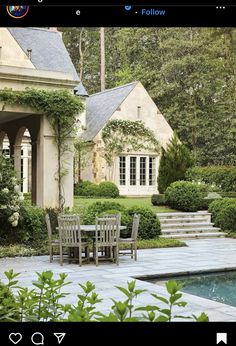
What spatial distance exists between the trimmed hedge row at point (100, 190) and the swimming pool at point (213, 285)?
45.9 ft

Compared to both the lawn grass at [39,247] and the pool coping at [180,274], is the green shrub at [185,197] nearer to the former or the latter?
the lawn grass at [39,247]

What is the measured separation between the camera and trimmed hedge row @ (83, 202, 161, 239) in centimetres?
1239

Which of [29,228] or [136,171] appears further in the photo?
[136,171]

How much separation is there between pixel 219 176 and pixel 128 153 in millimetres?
5030

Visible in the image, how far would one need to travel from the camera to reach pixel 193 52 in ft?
93.5

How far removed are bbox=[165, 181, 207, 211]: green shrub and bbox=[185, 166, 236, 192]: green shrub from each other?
6.44m

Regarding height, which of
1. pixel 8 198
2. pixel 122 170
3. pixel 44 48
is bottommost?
pixel 8 198

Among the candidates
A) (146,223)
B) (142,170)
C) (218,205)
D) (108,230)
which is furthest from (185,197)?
(142,170)

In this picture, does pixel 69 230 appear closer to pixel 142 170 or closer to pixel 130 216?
pixel 130 216

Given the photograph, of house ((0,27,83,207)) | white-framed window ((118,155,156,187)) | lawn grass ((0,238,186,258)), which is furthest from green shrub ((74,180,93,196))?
lawn grass ((0,238,186,258))
